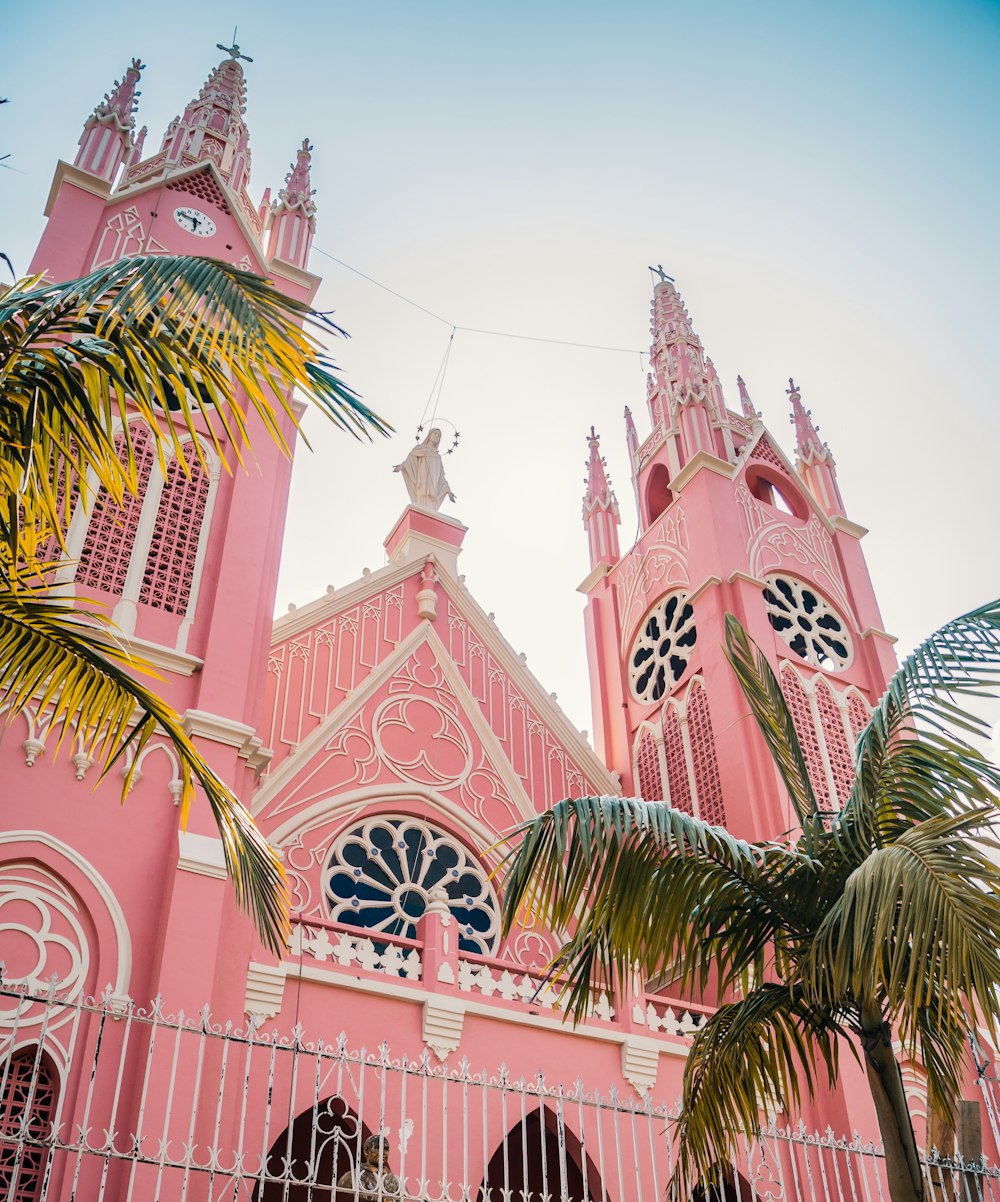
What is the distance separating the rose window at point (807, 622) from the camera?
15688 mm

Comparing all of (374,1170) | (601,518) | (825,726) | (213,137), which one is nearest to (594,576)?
(601,518)

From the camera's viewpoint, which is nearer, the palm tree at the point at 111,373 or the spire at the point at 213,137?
the palm tree at the point at 111,373

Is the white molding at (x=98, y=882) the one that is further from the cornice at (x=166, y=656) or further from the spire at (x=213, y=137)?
the spire at (x=213, y=137)

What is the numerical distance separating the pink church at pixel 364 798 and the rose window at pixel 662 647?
0.05m

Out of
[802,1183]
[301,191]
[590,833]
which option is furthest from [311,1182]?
[301,191]

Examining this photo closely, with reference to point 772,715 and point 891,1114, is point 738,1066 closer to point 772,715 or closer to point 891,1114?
point 891,1114

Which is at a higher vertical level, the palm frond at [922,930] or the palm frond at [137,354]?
the palm frond at [137,354]

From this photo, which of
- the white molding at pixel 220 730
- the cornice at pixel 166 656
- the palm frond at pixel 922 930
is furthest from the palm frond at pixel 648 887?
the cornice at pixel 166 656

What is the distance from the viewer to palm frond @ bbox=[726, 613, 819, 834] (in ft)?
21.3

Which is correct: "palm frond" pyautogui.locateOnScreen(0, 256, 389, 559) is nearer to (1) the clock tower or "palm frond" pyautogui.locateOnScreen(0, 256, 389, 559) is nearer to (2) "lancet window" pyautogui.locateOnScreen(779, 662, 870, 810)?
(1) the clock tower

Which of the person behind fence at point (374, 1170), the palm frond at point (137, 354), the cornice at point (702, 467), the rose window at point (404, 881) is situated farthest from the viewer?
the cornice at point (702, 467)

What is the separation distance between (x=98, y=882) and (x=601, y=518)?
11849 millimetres

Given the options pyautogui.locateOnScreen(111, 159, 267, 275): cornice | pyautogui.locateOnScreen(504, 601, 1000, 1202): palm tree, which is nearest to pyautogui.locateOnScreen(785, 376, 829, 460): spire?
pyautogui.locateOnScreen(111, 159, 267, 275): cornice

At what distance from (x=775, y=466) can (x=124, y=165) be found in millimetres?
10230
